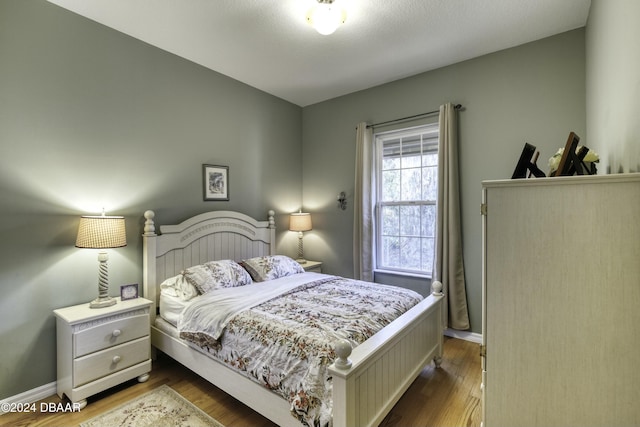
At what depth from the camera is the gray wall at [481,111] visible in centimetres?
262

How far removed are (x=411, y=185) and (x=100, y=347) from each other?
3223 millimetres

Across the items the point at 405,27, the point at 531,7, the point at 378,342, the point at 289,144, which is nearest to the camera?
the point at 378,342

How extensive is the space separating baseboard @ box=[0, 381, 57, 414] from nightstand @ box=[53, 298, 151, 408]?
6 cm

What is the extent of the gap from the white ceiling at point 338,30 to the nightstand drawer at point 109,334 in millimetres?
2370

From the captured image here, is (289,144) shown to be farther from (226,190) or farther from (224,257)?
(224,257)

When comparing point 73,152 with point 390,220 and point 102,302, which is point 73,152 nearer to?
point 102,302

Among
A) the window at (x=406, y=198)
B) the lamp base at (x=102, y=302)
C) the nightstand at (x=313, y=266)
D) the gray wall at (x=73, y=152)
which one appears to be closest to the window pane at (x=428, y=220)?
the window at (x=406, y=198)

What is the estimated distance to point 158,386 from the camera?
233cm

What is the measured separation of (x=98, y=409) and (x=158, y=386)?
0.38 metres

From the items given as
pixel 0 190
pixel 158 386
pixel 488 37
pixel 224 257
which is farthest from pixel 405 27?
pixel 158 386

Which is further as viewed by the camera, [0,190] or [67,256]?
[67,256]

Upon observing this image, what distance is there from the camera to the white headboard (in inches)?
106

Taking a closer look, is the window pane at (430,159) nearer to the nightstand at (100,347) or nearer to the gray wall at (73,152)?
the gray wall at (73,152)

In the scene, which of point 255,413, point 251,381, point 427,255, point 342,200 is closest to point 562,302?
point 251,381
